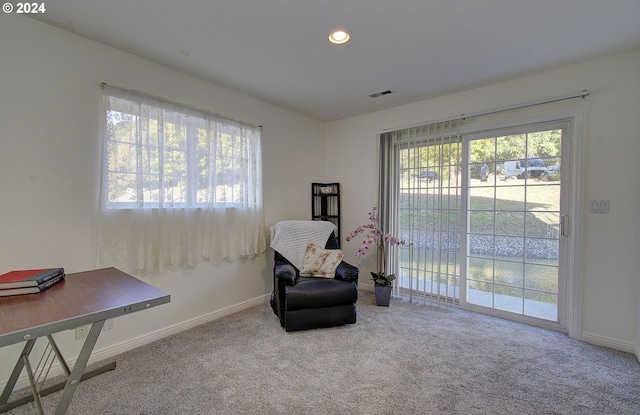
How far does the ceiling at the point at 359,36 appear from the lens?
182 centimetres

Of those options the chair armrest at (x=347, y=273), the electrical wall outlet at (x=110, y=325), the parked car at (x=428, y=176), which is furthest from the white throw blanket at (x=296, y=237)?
the electrical wall outlet at (x=110, y=325)

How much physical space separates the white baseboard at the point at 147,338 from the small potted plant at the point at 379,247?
1.47 m

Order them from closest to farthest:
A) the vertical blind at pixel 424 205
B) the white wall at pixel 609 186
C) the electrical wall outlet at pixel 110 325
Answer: the electrical wall outlet at pixel 110 325 → the white wall at pixel 609 186 → the vertical blind at pixel 424 205

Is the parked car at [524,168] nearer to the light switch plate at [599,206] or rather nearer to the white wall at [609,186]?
the white wall at [609,186]

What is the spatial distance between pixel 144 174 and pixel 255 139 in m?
1.31

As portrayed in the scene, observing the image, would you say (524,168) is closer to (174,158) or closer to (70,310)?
(174,158)

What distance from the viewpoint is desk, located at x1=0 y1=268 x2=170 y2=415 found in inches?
41.6

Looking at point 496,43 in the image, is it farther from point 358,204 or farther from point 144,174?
point 144,174

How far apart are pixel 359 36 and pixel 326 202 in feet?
8.31

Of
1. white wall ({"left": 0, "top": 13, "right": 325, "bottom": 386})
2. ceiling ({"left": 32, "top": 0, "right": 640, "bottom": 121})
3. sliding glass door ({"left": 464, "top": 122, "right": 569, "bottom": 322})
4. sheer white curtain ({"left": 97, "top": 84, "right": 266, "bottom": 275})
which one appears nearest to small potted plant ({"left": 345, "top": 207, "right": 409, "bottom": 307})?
→ sliding glass door ({"left": 464, "top": 122, "right": 569, "bottom": 322})

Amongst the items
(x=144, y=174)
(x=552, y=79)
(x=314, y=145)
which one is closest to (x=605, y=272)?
(x=552, y=79)

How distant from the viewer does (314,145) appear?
13.9 ft

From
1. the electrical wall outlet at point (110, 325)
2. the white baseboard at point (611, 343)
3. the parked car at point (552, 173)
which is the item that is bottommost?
the white baseboard at point (611, 343)

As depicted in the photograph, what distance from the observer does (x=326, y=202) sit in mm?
4340
